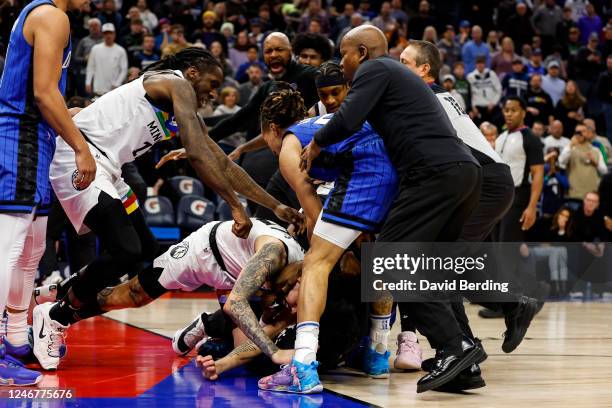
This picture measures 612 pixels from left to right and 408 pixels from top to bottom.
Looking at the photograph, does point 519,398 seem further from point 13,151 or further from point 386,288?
point 13,151

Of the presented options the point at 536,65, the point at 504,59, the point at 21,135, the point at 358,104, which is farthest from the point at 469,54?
the point at 21,135

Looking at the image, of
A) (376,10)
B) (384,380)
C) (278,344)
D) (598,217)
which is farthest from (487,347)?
(376,10)

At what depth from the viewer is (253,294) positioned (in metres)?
4.70

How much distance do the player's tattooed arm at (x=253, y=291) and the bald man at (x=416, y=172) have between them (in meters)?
0.34

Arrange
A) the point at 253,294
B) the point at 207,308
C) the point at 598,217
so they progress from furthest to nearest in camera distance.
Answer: the point at 598,217, the point at 207,308, the point at 253,294

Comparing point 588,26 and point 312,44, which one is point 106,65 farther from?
point 588,26

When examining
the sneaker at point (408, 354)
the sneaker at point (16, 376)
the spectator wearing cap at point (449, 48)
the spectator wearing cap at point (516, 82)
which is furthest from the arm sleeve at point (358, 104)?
the spectator wearing cap at point (449, 48)

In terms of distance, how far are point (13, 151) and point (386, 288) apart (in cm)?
196

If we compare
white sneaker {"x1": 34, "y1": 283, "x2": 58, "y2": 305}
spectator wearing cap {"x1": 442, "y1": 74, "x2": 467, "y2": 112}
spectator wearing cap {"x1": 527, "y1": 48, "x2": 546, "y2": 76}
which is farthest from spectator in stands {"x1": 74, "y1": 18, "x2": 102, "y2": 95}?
white sneaker {"x1": 34, "y1": 283, "x2": 58, "y2": 305}

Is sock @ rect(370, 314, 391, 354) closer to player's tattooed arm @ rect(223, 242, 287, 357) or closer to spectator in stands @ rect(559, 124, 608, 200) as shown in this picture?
player's tattooed arm @ rect(223, 242, 287, 357)

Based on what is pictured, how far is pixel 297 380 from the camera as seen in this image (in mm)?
4293

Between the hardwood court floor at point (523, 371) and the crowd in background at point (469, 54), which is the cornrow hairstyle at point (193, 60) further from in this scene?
the crowd in background at point (469, 54)

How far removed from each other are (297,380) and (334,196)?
890 millimetres

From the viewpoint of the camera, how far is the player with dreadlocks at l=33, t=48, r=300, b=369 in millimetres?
4863
